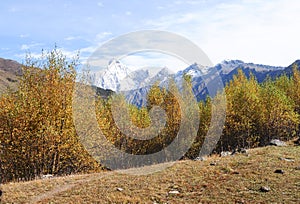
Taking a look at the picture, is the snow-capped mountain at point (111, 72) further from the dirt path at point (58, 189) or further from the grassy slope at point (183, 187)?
the grassy slope at point (183, 187)

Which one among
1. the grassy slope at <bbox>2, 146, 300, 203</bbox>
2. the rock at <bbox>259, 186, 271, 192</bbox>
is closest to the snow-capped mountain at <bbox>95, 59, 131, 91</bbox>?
the grassy slope at <bbox>2, 146, 300, 203</bbox>

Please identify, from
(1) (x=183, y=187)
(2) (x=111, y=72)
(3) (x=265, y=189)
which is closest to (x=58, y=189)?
(1) (x=183, y=187)

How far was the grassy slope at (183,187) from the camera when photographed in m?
16.2

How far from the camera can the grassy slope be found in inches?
636

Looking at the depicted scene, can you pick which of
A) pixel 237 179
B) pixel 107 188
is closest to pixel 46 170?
pixel 107 188

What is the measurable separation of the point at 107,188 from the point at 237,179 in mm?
8479

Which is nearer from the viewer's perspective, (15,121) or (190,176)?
(190,176)

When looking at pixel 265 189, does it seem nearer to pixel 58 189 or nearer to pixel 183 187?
pixel 183 187

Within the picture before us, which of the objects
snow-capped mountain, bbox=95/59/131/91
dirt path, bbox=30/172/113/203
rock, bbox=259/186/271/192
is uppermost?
snow-capped mountain, bbox=95/59/131/91

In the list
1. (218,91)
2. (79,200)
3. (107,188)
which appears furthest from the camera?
(218,91)

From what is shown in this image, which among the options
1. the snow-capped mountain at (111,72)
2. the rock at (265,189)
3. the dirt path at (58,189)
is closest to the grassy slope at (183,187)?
the dirt path at (58,189)

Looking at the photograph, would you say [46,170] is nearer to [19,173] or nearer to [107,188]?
[19,173]

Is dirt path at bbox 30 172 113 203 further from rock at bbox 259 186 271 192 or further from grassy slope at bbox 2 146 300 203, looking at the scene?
rock at bbox 259 186 271 192

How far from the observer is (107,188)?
61.3 feet
